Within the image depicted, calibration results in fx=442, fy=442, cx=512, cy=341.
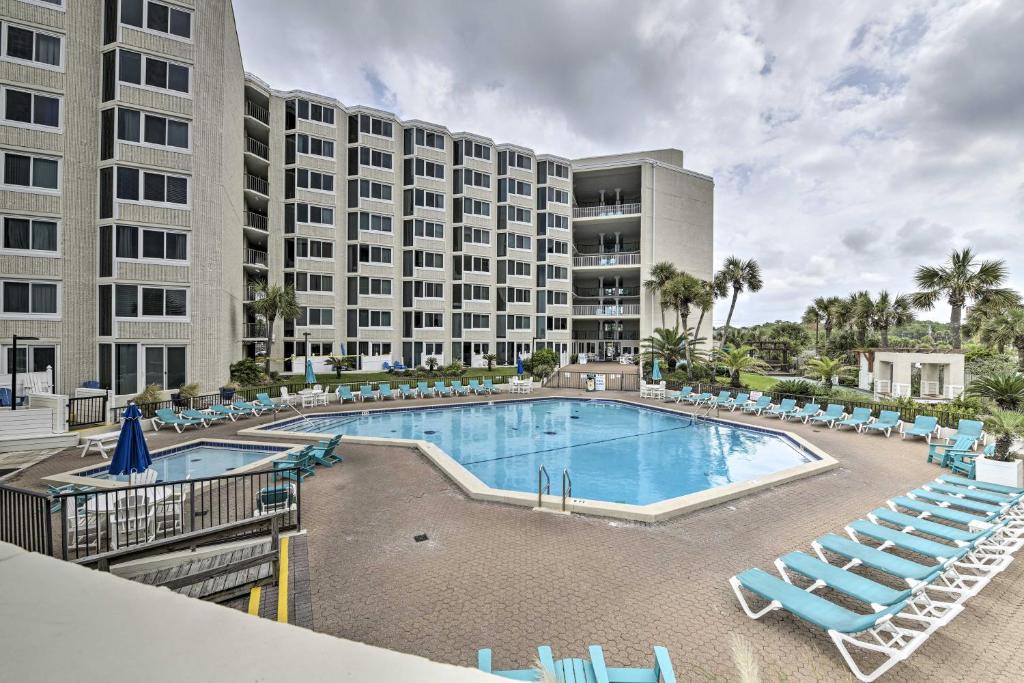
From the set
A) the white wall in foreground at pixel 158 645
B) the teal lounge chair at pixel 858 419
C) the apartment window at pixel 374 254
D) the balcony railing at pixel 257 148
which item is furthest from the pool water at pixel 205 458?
the balcony railing at pixel 257 148

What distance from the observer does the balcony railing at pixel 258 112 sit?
3170cm

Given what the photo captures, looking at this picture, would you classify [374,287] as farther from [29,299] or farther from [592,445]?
[592,445]

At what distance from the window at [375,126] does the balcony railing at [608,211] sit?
18.6m

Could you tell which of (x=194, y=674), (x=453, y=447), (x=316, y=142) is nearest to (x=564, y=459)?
(x=453, y=447)

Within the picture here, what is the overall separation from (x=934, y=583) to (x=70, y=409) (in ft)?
79.9

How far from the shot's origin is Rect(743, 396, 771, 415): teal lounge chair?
70.8 feet

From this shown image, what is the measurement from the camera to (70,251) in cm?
1903

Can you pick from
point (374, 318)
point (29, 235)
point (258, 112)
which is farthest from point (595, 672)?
point (258, 112)

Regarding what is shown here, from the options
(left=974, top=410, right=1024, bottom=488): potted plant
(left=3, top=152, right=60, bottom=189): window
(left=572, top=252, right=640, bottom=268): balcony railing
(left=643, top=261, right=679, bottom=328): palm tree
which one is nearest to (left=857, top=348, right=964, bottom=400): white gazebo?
(left=643, top=261, right=679, bottom=328): palm tree

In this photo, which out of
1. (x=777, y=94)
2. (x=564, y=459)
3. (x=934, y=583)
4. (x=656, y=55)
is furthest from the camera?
(x=777, y=94)

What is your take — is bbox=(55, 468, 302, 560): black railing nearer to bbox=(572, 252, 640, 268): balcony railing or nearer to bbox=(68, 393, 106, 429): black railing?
bbox=(68, 393, 106, 429): black railing

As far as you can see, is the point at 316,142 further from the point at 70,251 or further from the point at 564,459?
the point at 564,459

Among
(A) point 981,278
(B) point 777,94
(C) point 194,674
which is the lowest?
(C) point 194,674

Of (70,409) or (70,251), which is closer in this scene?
(70,409)
